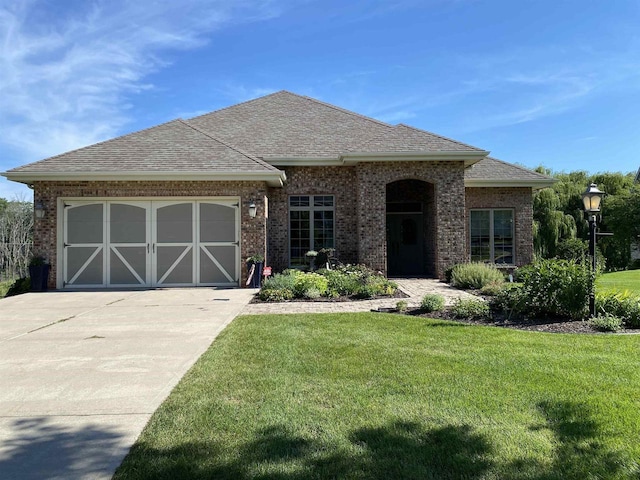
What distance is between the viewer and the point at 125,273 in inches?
514

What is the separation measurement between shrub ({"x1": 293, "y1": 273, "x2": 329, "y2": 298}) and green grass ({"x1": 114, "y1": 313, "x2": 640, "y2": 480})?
471cm

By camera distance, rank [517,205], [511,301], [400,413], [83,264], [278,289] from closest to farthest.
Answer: [400,413] → [511,301] → [278,289] → [83,264] → [517,205]

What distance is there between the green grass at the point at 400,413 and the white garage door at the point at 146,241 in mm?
7707

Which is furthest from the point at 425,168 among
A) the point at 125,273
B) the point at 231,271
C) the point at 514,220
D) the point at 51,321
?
the point at 51,321

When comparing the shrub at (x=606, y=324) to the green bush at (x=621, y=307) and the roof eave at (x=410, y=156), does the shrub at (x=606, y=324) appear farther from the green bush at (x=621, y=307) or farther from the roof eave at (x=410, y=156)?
the roof eave at (x=410, y=156)

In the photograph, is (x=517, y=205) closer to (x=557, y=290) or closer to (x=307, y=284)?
(x=557, y=290)

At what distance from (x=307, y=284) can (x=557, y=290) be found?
5.46m

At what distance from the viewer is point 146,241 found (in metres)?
13.0

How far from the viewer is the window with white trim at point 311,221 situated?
48.9 ft

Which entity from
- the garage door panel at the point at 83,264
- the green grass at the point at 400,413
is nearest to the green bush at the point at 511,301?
the green grass at the point at 400,413

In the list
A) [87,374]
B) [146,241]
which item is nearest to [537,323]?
[87,374]

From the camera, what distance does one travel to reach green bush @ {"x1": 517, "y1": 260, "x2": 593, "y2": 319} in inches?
287

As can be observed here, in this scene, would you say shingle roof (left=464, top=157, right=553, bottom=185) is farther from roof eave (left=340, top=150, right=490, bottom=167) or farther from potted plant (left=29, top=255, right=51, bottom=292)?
potted plant (left=29, top=255, right=51, bottom=292)

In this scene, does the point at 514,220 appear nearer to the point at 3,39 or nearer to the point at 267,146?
the point at 267,146
